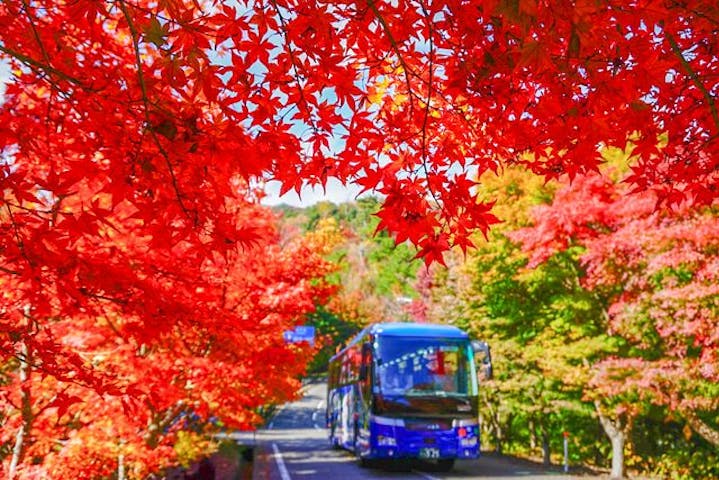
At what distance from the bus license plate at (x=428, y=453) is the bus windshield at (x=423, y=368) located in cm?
115

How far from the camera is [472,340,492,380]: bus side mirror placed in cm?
1330

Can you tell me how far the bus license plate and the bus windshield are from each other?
3.76 feet

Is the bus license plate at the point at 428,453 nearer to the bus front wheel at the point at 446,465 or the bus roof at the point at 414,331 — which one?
the bus front wheel at the point at 446,465

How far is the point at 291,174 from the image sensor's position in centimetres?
355

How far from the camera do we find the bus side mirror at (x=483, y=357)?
43.7 feet

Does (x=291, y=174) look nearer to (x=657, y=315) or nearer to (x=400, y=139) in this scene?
(x=400, y=139)

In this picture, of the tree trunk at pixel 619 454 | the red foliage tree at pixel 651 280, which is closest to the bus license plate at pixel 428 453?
the red foliage tree at pixel 651 280

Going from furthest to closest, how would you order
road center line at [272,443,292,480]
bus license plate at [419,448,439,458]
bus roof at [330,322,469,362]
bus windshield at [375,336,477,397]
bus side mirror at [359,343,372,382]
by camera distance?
road center line at [272,443,292,480]
bus roof at [330,322,469,362]
bus side mirror at [359,343,372,382]
bus windshield at [375,336,477,397]
bus license plate at [419,448,439,458]

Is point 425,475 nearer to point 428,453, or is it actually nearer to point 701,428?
point 428,453

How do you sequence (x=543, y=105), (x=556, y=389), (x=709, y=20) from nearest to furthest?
1. (x=709, y=20)
2. (x=543, y=105)
3. (x=556, y=389)

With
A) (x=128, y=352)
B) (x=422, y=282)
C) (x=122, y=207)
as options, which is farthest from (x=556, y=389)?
(x=422, y=282)

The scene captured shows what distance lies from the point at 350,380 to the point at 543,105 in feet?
49.3

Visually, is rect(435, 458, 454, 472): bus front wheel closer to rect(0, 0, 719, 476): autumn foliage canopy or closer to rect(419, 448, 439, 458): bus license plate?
rect(419, 448, 439, 458): bus license plate

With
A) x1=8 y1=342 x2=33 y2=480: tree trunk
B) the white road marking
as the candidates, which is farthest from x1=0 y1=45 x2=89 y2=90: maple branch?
the white road marking
